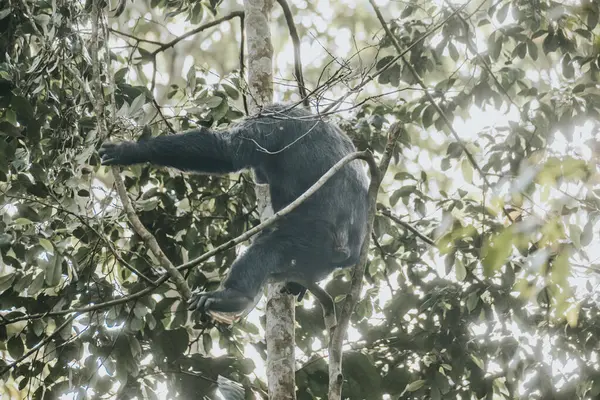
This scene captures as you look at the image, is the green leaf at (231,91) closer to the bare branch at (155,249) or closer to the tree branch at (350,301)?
the tree branch at (350,301)

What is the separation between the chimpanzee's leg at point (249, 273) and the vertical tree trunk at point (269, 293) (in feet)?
0.36

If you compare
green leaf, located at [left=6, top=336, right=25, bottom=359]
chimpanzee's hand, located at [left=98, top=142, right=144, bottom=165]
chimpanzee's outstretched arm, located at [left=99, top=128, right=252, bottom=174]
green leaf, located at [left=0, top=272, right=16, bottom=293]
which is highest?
chimpanzee's outstretched arm, located at [left=99, top=128, right=252, bottom=174]

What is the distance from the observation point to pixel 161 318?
161 inches

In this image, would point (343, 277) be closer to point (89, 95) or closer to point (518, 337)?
point (518, 337)

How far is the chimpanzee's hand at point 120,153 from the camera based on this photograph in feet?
→ 12.1

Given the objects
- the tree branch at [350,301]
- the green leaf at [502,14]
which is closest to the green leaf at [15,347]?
the tree branch at [350,301]

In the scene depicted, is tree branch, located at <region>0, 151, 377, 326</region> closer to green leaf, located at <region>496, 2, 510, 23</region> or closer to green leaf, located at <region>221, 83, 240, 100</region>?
green leaf, located at <region>221, 83, 240, 100</region>

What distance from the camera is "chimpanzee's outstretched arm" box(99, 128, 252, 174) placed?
12.7 feet

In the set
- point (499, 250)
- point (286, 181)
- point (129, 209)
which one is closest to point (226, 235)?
point (286, 181)

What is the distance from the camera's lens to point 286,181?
423 cm

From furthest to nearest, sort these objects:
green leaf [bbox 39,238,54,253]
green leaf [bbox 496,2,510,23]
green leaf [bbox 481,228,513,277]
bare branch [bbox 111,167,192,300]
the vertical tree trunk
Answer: green leaf [bbox 496,2,510,23] < the vertical tree trunk < green leaf [bbox 39,238,54,253] < bare branch [bbox 111,167,192,300] < green leaf [bbox 481,228,513,277]

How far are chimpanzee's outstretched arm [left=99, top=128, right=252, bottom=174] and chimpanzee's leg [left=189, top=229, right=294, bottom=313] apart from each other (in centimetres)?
49

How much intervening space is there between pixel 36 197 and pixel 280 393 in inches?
60.7

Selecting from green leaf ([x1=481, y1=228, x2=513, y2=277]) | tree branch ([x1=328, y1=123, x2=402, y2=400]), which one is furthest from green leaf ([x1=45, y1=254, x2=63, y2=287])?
green leaf ([x1=481, y1=228, x2=513, y2=277])
